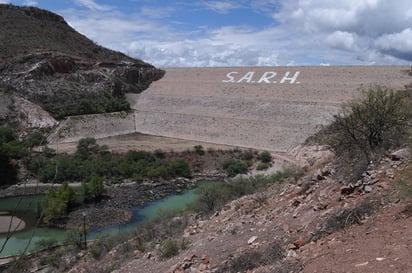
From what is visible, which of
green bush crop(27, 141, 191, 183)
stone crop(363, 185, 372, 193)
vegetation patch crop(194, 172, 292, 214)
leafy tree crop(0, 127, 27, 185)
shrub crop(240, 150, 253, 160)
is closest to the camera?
stone crop(363, 185, 372, 193)

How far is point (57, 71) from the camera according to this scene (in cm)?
6388

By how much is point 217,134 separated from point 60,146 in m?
18.2

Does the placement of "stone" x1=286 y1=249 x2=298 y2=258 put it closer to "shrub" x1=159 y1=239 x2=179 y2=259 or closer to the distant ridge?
"shrub" x1=159 y1=239 x2=179 y2=259

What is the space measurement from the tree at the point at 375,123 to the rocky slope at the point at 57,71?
157ft

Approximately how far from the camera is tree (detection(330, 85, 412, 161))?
1227 cm

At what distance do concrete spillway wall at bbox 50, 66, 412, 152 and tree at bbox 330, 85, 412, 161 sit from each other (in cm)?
3358

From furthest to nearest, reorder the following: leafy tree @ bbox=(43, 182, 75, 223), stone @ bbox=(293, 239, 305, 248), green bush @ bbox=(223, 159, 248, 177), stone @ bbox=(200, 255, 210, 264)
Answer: green bush @ bbox=(223, 159, 248, 177)
leafy tree @ bbox=(43, 182, 75, 223)
stone @ bbox=(200, 255, 210, 264)
stone @ bbox=(293, 239, 305, 248)

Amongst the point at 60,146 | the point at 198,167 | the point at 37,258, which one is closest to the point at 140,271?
the point at 37,258

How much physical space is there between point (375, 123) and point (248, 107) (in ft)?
150

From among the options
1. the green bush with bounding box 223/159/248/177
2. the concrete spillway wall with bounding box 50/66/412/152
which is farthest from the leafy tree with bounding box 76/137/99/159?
the green bush with bounding box 223/159/248/177

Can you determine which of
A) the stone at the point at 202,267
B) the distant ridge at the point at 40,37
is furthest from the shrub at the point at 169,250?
the distant ridge at the point at 40,37

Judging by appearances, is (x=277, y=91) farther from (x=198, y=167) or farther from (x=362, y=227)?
(x=362, y=227)

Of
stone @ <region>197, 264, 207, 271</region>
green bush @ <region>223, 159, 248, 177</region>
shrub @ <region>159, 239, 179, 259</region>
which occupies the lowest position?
green bush @ <region>223, 159, 248, 177</region>

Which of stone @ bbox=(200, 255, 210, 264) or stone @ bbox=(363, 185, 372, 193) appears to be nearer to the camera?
stone @ bbox=(363, 185, 372, 193)
